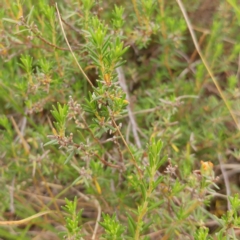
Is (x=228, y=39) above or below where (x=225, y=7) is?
below

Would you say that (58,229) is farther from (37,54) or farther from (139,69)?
(139,69)

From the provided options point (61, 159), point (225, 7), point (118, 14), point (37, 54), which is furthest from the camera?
point (225, 7)

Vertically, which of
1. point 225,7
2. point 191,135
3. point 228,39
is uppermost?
point 225,7

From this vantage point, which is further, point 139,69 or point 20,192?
point 139,69

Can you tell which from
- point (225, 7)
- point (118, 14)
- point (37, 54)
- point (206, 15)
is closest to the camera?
point (118, 14)

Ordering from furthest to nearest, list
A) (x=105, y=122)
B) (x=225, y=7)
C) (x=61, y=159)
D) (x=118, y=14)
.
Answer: (x=225, y=7)
(x=61, y=159)
(x=118, y=14)
(x=105, y=122)

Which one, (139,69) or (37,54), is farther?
(139,69)

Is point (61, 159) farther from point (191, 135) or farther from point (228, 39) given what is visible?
point (228, 39)

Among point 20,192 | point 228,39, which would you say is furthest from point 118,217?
point 228,39

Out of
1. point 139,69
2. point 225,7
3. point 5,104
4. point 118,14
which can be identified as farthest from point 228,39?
point 5,104
